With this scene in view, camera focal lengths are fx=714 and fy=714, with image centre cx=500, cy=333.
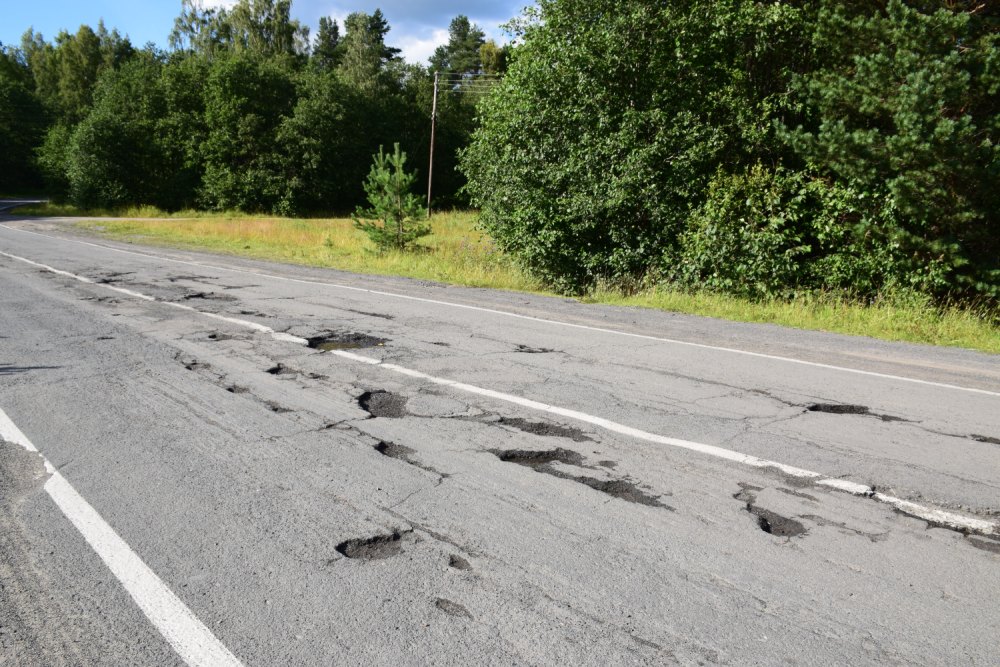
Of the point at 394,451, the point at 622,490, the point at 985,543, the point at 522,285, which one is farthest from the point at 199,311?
the point at 985,543

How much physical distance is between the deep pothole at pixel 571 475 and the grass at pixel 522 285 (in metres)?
7.46

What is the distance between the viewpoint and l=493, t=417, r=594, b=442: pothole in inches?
203

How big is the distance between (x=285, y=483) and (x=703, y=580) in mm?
2440

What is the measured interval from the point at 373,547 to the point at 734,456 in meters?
2.55

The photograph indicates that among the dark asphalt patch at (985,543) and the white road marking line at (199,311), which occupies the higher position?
the dark asphalt patch at (985,543)

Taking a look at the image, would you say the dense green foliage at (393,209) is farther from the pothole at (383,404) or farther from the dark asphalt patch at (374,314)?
the pothole at (383,404)

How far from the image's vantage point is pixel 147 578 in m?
3.18

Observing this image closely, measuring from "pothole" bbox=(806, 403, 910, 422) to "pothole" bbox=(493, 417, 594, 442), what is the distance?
2.17 metres

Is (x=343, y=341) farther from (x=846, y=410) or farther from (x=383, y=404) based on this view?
(x=846, y=410)

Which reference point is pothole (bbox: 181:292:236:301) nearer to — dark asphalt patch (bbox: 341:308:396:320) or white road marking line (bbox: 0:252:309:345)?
white road marking line (bbox: 0:252:309:345)

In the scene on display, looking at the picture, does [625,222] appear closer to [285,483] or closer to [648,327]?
[648,327]

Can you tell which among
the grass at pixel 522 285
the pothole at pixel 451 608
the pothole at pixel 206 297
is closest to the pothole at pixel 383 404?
the pothole at pixel 451 608

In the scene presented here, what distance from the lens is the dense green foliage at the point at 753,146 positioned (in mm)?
11273

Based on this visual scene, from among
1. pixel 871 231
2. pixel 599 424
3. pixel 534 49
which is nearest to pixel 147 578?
pixel 599 424
